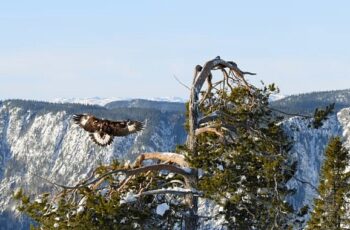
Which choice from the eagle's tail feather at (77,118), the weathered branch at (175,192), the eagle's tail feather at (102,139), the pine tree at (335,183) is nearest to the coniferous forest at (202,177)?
the weathered branch at (175,192)

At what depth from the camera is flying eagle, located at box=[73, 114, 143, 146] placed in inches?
651

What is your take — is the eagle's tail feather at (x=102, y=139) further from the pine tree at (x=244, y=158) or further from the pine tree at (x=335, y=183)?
the pine tree at (x=335, y=183)

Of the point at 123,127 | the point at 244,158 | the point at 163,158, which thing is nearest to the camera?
the point at 123,127

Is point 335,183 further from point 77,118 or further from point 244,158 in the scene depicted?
point 77,118

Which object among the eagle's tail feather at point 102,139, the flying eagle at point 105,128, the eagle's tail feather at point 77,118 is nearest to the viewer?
the flying eagle at point 105,128

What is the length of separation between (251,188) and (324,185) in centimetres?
2536

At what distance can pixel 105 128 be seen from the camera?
1677 centimetres

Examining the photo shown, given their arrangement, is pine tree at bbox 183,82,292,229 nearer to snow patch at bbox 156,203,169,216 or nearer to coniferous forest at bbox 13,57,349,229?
coniferous forest at bbox 13,57,349,229

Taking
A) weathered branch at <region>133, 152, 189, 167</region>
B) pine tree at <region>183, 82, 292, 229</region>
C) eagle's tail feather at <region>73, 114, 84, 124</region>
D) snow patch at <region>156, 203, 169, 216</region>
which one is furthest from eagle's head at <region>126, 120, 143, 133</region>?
snow patch at <region>156, 203, 169, 216</region>

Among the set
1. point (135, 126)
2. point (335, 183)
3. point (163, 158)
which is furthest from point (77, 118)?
point (335, 183)

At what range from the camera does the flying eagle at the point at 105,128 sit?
16531 mm

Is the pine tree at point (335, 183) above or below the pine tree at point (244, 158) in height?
below

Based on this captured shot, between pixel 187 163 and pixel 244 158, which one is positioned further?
pixel 244 158

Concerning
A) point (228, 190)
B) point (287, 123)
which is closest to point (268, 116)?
point (287, 123)
